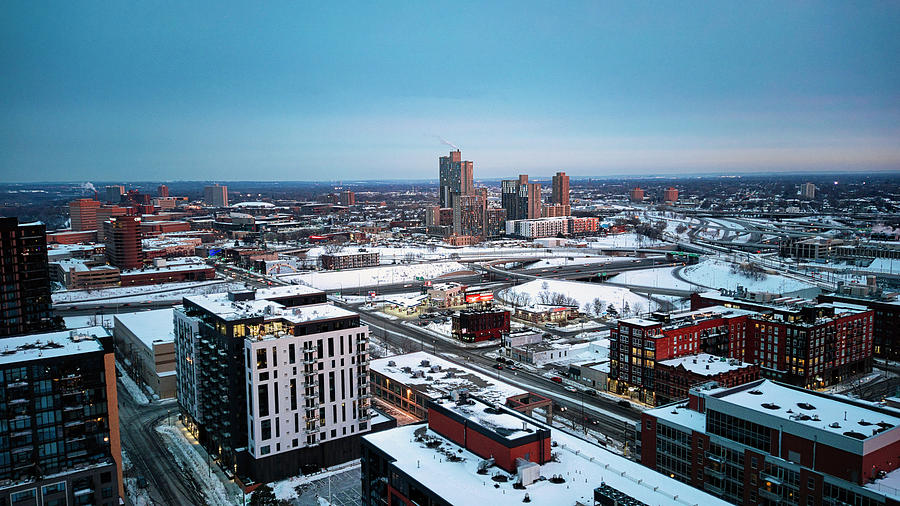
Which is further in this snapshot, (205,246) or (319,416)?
(205,246)

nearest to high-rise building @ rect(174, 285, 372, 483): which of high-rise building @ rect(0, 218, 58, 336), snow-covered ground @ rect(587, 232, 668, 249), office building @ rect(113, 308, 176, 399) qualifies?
office building @ rect(113, 308, 176, 399)

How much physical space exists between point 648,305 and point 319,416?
217ft

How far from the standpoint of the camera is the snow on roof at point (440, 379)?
49406 millimetres

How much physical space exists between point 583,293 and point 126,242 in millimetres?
98140

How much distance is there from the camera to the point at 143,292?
4449 inches

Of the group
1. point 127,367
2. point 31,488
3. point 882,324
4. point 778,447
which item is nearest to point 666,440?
point 778,447

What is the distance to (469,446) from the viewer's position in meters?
30.0

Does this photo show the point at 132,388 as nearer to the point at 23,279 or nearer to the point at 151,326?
the point at 151,326

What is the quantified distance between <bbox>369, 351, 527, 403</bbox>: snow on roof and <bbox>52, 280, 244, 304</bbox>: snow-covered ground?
54.1 m

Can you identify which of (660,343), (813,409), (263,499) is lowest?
(263,499)

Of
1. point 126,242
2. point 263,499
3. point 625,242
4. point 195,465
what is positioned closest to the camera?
point 263,499

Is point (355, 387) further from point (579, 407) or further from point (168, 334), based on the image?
point (168, 334)

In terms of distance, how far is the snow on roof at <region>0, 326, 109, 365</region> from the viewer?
32281 mm

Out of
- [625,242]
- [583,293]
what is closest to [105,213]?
[583,293]
